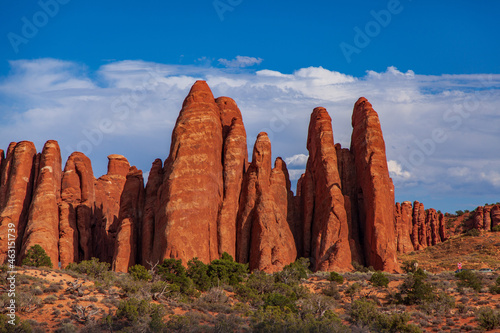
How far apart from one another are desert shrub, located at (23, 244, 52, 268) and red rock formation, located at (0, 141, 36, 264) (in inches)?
182

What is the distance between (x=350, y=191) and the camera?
192 ft

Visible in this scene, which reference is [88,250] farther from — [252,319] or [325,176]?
[252,319]

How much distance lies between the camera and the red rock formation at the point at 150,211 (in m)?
50.2

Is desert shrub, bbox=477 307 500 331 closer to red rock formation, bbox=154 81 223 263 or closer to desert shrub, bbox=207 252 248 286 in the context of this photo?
desert shrub, bbox=207 252 248 286

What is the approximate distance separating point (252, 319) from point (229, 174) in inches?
941

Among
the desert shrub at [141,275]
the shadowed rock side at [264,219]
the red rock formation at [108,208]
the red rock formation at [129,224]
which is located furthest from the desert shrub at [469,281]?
the red rock formation at [108,208]

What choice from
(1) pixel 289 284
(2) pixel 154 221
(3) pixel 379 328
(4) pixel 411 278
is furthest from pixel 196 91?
(3) pixel 379 328

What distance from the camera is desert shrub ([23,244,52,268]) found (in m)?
48.5

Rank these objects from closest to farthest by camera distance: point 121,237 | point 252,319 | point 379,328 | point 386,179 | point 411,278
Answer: point 252,319
point 379,328
point 411,278
point 121,237
point 386,179

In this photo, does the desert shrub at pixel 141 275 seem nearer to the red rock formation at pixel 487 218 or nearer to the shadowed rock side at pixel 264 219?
the shadowed rock side at pixel 264 219

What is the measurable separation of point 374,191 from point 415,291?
46.7 feet

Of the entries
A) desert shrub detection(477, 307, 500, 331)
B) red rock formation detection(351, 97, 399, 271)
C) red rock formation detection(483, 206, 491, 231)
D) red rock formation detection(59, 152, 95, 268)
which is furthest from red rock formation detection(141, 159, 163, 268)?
red rock formation detection(483, 206, 491, 231)

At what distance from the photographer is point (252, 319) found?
31.5m

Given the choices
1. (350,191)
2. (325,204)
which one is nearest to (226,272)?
(325,204)
